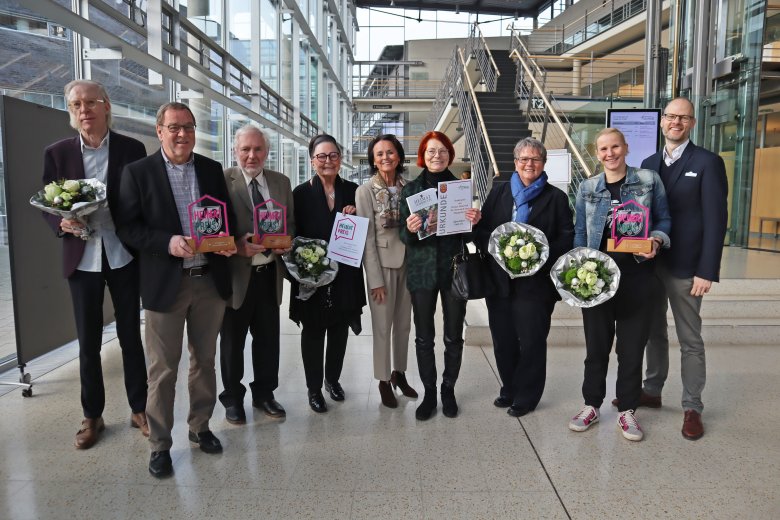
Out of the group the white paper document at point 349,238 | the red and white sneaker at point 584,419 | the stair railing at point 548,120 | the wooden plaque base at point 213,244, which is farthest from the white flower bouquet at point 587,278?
the stair railing at point 548,120

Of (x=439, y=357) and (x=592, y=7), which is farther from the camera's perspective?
(x=592, y=7)

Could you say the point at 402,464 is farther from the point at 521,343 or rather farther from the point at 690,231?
the point at 690,231

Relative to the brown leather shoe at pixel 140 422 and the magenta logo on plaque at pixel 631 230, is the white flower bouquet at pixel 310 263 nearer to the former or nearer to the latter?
the brown leather shoe at pixel 140 422

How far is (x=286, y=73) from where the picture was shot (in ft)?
40.4

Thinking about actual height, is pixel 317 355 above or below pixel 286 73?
below

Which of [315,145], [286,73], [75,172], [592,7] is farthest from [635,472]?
[592,7]

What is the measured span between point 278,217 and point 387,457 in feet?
4.37

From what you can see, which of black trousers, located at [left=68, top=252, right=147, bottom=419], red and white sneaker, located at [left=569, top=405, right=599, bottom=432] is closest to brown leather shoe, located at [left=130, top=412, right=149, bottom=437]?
black trousers, located at [left=68, top=252, right=147, bottom=419]

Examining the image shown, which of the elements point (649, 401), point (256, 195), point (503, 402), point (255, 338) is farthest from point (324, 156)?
point (649, 401)

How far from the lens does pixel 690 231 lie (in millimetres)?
2922

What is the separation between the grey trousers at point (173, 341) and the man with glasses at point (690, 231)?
241cm

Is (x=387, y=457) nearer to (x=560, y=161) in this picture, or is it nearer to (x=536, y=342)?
(x=536, y=342)

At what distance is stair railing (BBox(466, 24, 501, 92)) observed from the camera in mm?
12711

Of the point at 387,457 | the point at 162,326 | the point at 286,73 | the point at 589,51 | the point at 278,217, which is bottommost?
the point at 387,457
